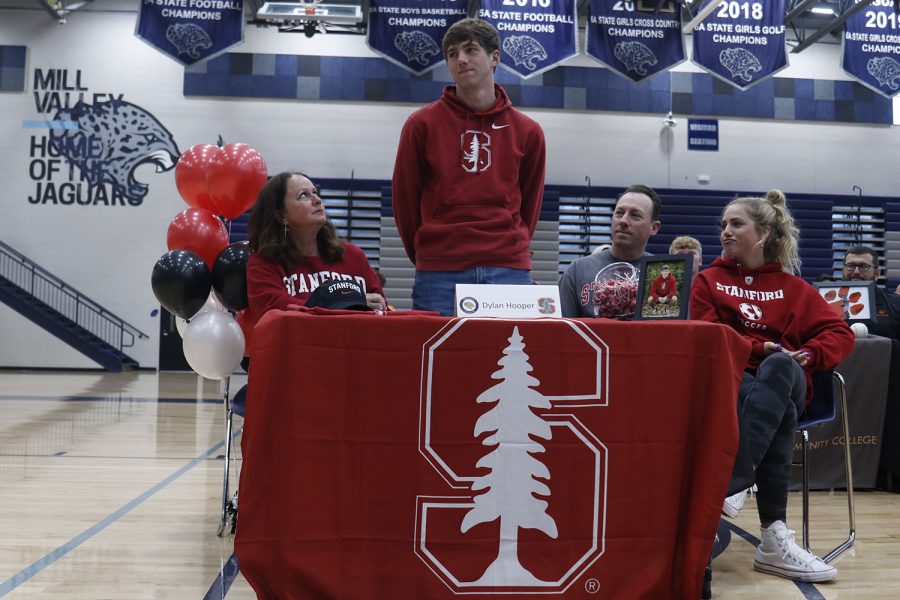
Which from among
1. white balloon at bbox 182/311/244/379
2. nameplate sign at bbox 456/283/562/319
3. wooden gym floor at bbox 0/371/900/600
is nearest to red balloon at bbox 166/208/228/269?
white balloon at bbox 182/311/244/379

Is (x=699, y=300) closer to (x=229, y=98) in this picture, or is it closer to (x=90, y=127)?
(x=229, y=98)

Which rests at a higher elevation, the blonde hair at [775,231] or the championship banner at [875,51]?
the championship banner at [875,51]

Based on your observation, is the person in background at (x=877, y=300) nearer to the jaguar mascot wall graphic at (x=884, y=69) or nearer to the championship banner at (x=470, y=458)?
the championship banner at (x=470, y=458)

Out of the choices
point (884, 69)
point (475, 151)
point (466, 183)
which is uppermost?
point (884, 69)

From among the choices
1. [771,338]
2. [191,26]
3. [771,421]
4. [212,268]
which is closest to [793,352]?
[771,338]

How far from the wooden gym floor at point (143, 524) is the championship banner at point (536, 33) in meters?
4.69

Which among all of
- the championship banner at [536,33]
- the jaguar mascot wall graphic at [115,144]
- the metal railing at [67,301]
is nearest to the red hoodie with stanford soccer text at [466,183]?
the championship banner at [536,33]

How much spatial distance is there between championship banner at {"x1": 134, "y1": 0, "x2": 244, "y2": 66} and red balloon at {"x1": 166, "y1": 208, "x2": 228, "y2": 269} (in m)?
4.99

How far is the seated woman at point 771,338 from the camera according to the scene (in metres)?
2.43

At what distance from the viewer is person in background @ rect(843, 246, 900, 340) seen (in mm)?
4359

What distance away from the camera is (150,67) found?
12344 millimetres

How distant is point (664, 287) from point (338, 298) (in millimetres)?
903

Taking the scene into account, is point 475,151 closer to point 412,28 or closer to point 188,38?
point 412,28

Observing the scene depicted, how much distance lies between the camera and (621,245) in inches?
120
